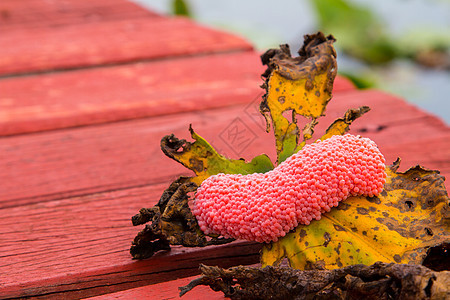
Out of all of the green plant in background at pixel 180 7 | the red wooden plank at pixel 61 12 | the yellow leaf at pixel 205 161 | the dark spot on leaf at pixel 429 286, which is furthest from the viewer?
the green plant in background at pixel 180 7

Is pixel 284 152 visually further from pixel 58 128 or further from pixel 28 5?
pixel 28 5

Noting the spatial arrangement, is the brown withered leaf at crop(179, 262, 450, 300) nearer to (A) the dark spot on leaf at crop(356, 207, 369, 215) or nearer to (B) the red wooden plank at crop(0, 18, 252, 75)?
(A) the dark spot on leaf at crop(356, 207, 369, 215)

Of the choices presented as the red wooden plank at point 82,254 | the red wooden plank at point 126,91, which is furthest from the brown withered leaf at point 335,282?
the red wooden plank at point 126,91

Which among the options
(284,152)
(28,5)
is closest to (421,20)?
(28,5)

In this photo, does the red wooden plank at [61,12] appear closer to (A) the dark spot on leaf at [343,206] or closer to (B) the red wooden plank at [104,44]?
(B) the red wooden plank at [104,44]

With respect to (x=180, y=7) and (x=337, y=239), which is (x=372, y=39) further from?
(x=337, y=239)

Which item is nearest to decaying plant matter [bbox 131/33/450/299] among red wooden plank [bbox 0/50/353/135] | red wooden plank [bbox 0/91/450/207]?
red wooden plank [bbox 0/91/450/207]
